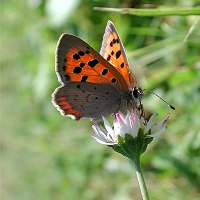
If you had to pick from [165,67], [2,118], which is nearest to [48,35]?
[165,67]

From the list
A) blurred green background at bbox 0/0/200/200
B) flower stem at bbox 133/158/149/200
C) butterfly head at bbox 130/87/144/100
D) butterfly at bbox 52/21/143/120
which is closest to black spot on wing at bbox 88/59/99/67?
butterfly at bbox 52/21/143/120

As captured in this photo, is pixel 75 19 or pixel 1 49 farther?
pixel 1 49

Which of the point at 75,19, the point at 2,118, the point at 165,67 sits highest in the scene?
the point at 75,19

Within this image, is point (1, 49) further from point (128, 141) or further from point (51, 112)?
point (128, 141)

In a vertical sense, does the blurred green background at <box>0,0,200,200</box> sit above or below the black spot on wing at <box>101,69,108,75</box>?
below

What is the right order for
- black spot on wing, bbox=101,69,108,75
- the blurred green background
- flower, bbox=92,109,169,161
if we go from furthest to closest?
1. the blurred green background
2. black spot on wing, bbox=101,69,108,75
3. flower, bbox=92,109,169,161

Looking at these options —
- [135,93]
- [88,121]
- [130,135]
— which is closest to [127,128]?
[130,135]

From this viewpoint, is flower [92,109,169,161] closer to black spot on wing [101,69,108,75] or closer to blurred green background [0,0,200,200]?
black spot on wing [101,69,108,75]

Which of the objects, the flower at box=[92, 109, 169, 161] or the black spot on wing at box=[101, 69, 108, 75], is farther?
the black spot on wing at box=[101, 69, 108, 75]
